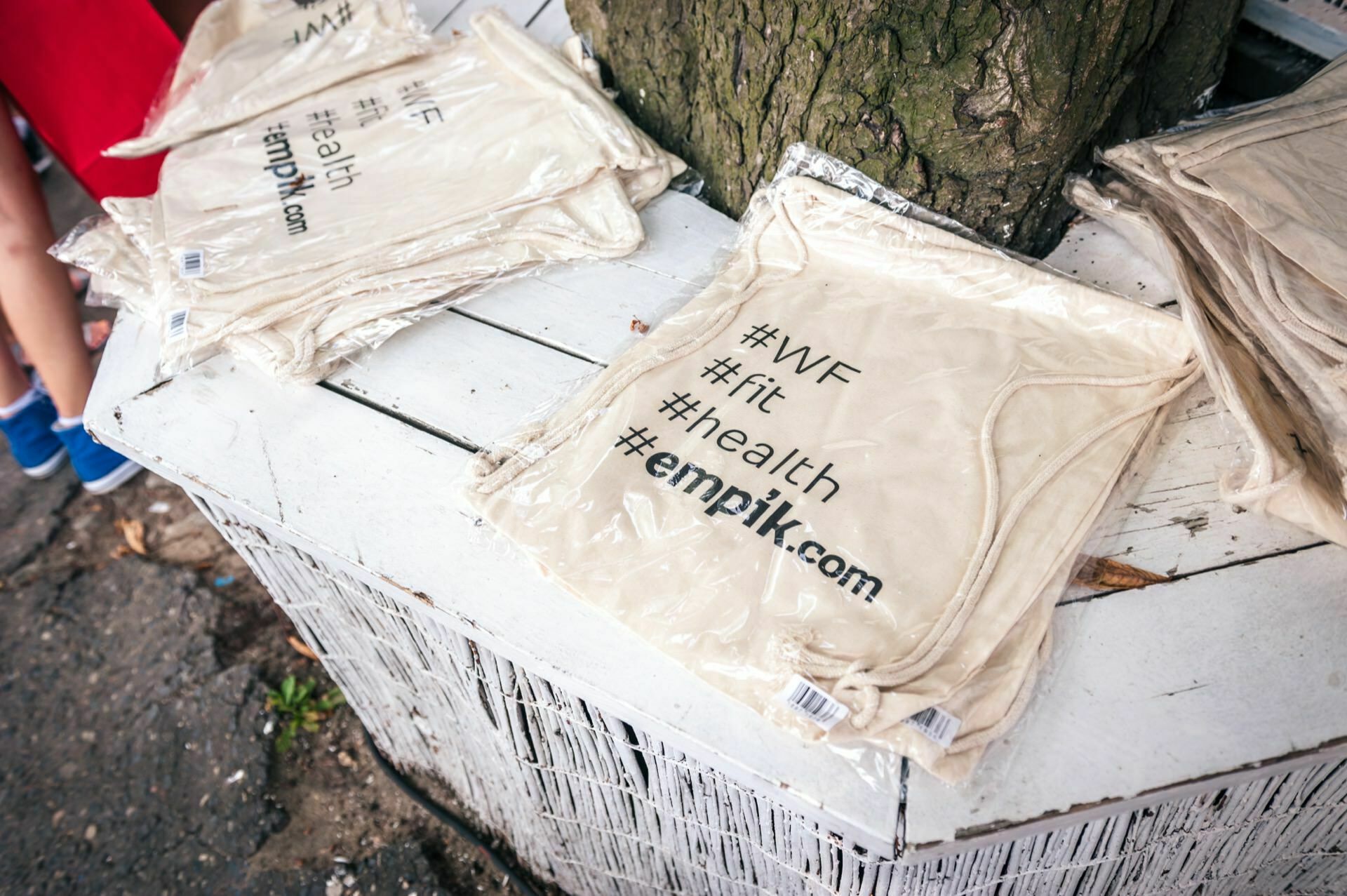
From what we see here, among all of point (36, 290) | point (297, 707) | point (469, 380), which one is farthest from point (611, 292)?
point (36, 290)

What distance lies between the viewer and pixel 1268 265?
950 mm

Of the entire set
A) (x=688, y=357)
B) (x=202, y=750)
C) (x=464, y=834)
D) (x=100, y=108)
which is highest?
(x=100, y=108)

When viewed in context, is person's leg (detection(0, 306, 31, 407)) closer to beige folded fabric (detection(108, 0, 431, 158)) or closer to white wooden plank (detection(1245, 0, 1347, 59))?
beige folded fabric (detection(108, 0, 431, 158))

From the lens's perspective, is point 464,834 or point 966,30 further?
point 464,834

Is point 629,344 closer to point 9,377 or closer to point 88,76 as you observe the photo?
point 88,76

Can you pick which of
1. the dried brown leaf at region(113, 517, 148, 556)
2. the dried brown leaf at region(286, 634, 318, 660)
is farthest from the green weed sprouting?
the dried brown leaf at region(113, 517, 148, 556)

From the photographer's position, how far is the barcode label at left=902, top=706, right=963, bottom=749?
75 centimetres

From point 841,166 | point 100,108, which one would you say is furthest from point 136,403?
point 841,166

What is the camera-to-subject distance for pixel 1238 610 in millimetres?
861

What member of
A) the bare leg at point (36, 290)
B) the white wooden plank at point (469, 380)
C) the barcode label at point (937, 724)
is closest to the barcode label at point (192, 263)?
the white wooden plank at point (469, 380)

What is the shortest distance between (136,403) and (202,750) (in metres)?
0.87

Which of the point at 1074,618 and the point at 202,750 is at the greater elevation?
the point at 1074,618

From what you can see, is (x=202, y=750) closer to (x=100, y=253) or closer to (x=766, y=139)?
(x=100, y=253)

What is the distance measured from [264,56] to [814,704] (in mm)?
1379
